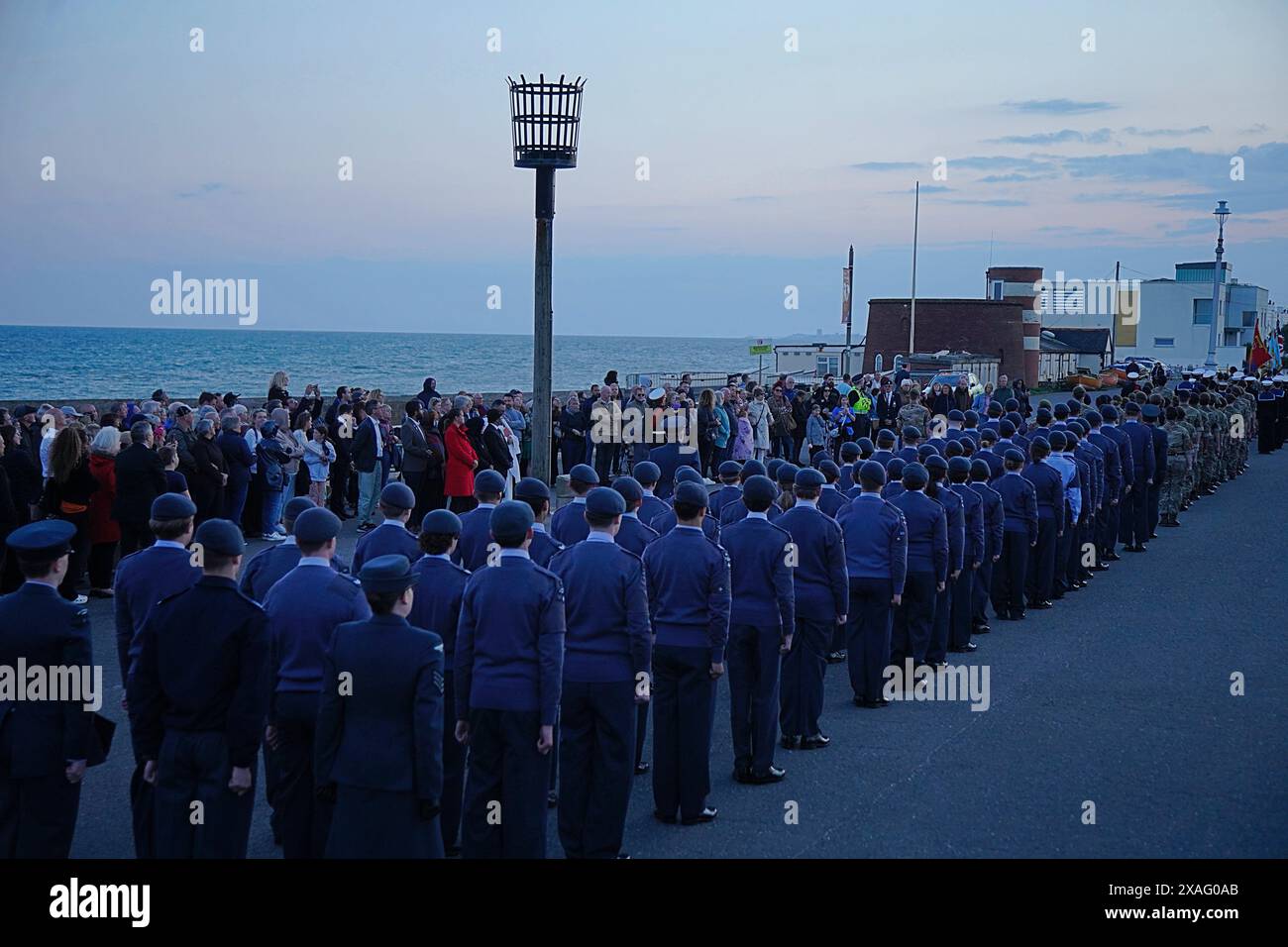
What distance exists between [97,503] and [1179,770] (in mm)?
10911

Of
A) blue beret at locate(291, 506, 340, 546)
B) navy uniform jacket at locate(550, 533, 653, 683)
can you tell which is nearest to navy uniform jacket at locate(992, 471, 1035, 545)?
navy uniform jacket at locate(550, 533, 653, 683)

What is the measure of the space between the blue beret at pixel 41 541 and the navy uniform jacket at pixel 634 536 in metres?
4.13

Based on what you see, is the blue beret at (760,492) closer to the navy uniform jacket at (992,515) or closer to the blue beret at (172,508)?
the blue beret at (172,508)

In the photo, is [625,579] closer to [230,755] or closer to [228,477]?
[230,755]

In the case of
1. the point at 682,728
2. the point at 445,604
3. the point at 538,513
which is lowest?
the point at 682,728

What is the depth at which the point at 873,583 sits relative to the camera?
34.1ft

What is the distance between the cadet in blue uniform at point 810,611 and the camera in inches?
361

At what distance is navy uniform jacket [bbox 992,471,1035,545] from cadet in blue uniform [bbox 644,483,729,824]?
6906mm

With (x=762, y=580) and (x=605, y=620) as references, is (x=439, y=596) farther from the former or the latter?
(x=762, y=580)

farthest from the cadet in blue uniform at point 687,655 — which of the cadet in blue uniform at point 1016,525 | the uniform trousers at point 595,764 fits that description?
the cadet in blue uniform at point 1016,525

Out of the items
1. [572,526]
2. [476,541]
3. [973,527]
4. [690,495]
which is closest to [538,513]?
[476,541]

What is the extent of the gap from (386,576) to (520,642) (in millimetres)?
1096

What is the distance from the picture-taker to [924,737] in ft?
30.6

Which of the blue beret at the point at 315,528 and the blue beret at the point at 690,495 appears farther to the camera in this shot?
the blue beret at the point at 690,495
